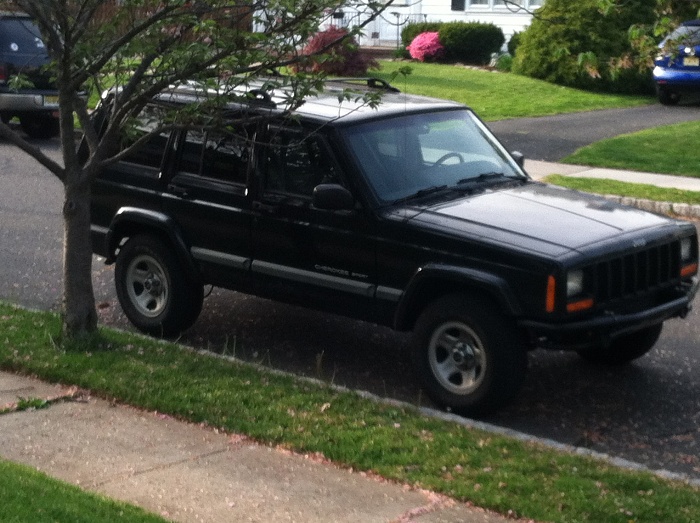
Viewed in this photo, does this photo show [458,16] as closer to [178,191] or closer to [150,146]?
[150,146]

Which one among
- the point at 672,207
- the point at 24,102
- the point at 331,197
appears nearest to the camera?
the point at 331,197

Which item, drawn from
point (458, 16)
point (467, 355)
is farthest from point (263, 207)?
point (458, 16)

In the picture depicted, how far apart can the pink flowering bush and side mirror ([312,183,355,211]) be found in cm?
2738

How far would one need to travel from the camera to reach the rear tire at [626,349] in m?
8.13

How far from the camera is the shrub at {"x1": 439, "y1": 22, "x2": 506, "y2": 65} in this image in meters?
34.2

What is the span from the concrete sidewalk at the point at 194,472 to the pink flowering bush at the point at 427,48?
28.2m

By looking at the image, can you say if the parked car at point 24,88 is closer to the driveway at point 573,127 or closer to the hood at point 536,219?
the driveway at point 573,127

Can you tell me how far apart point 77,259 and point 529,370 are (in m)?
3.22

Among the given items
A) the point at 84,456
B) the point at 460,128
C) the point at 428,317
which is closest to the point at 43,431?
the point at 84,456

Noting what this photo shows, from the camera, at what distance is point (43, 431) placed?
6777mm

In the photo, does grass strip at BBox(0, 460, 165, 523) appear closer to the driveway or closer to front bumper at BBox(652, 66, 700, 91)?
the driveway

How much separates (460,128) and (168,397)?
Result: 293 centimetres

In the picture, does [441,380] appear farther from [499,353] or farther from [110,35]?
[110,35]

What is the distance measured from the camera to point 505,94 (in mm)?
25953
